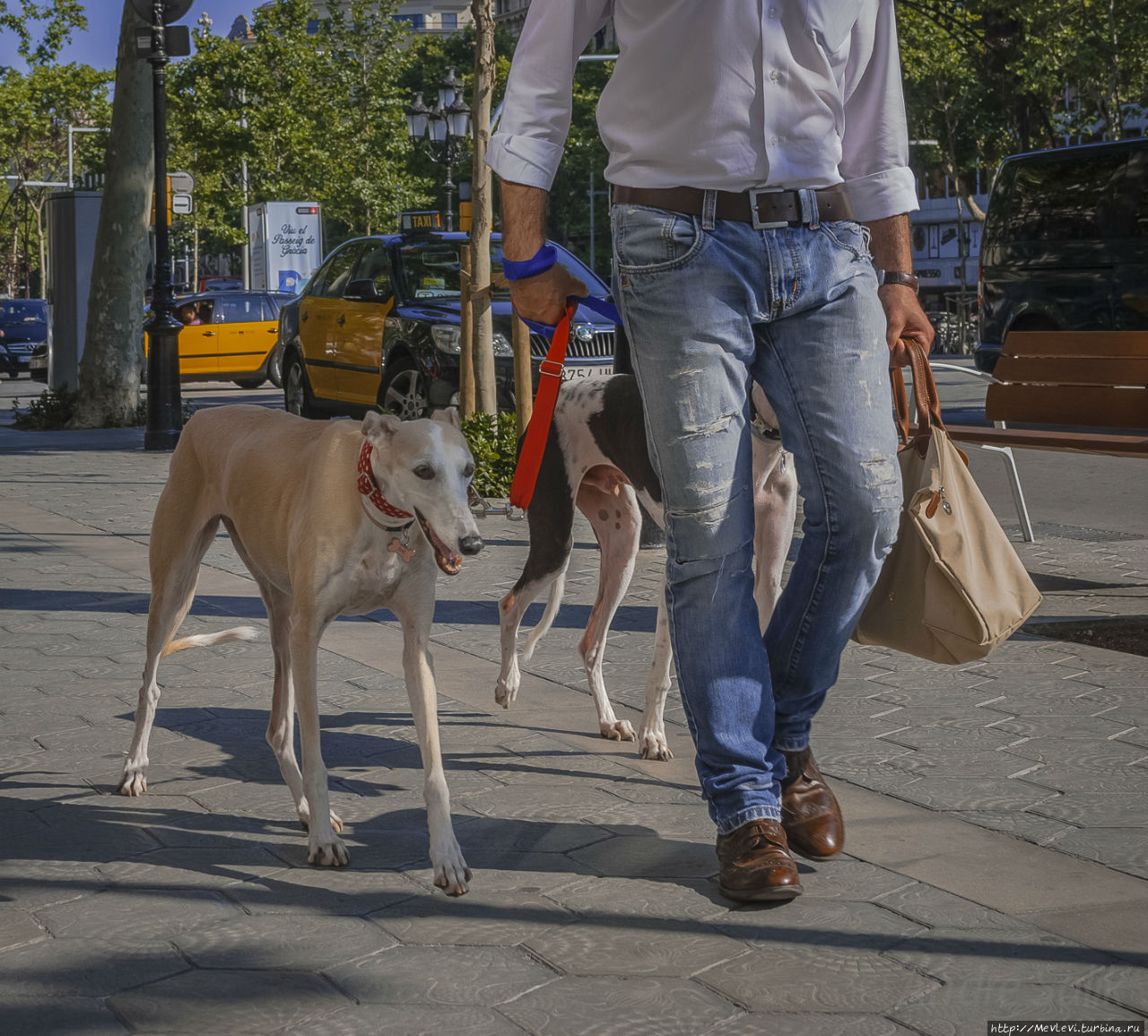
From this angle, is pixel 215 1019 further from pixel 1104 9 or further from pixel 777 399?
pixel 1104 9

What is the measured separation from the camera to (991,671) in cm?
569

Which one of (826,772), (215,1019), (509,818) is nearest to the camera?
(215,1019)

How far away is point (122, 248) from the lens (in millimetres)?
17875

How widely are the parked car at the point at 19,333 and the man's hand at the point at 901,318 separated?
120 ft

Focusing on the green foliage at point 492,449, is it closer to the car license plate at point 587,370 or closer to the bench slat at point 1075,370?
the car license plate at point 587,370

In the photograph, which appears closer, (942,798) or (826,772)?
(942,798)

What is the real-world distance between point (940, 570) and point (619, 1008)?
1329mm

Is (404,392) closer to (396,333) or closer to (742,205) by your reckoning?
(396,333)

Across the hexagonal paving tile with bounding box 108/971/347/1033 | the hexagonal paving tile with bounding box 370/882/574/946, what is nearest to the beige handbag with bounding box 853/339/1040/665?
the hexagonal paving tile with bounding box 370/882/574/946

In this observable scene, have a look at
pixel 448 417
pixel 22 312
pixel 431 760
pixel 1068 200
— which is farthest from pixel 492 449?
pixel 22 312

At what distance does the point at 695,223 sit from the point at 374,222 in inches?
1743

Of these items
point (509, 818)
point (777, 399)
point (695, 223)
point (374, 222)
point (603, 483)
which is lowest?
point (509, 818)

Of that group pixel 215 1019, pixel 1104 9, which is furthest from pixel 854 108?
pixel 1104 9

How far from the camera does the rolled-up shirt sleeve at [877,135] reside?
3666mm
